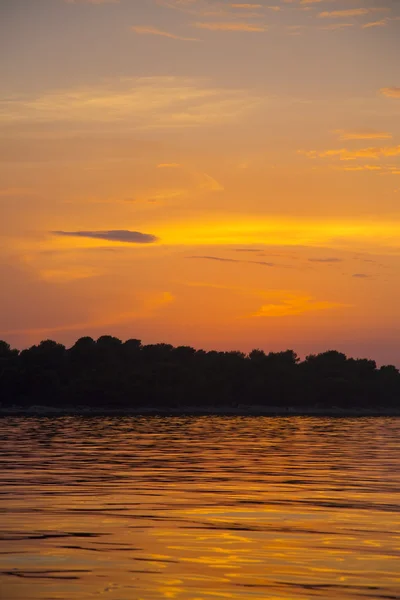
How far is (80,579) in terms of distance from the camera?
16.8 m

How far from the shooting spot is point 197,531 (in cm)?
2236

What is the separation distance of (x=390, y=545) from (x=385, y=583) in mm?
3839

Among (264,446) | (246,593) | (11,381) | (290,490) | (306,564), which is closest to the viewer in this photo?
(246,593)

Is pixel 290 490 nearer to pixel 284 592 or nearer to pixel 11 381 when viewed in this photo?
pixel 284 592

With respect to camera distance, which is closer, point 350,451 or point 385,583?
point 385,583

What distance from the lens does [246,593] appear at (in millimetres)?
16047

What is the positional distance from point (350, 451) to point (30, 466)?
869 inches

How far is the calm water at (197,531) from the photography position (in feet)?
54.4

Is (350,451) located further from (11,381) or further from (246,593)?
(11,381)

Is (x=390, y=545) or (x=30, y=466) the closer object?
(x=390, y=545)

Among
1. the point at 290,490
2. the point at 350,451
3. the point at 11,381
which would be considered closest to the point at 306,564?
the point at 290,490

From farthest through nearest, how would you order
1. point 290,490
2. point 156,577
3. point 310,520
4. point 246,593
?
point 290,490 < point 310,520 < point 156,577 < point 246,593

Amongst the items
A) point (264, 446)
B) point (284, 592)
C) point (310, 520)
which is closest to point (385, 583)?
point (284, 592)

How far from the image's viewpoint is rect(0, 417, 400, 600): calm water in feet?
54.4
